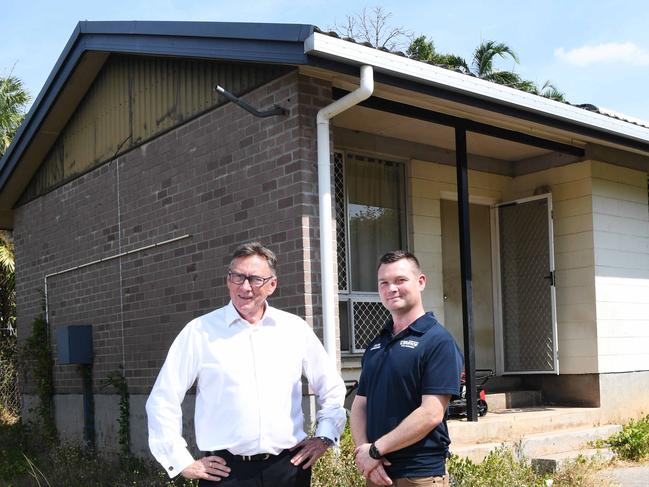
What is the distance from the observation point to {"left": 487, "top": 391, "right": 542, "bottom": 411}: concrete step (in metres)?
8.77

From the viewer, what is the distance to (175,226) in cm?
795

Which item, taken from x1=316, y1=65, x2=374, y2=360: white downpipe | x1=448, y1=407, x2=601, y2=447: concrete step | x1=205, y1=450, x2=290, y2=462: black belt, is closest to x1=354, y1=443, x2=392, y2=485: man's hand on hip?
x1=205, y1=450, x2=290, y2=462: black belt

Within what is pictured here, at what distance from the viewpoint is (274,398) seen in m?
3.54

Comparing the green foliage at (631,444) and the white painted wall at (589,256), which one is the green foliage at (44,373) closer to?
the white painted wall at (589,256)

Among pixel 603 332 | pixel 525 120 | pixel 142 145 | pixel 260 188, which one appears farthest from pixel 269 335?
pixel 603 332

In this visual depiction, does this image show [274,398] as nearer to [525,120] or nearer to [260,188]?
[260,188]

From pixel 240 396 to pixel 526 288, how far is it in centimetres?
663

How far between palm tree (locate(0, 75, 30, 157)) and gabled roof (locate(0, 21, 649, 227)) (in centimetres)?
901

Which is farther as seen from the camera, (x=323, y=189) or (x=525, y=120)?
(x=525, y=120)

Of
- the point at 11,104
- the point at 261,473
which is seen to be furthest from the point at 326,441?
the point at 11,104

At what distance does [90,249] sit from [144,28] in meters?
2.80

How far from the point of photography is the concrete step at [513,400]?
28.8 ft

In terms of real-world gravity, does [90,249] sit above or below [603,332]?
above

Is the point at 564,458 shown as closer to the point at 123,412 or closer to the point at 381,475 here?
the point at 381,475
